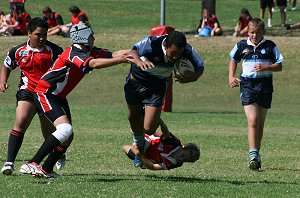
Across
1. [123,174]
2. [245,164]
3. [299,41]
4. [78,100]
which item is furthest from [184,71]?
[299,41]

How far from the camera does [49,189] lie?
962 cm

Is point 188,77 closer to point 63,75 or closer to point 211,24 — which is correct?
point 63,75

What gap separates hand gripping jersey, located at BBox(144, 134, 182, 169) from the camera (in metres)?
10.9

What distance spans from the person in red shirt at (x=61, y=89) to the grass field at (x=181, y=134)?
0.86ft

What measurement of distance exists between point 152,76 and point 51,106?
4.22 feet

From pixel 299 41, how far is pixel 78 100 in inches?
348

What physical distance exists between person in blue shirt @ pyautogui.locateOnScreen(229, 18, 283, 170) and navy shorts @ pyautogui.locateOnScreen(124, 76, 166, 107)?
5.70ft

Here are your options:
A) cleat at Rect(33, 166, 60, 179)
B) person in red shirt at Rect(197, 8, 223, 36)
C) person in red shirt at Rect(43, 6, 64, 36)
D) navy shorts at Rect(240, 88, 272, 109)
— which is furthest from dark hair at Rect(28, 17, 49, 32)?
person in red shirt at Rect(197, 8, 223, 36)

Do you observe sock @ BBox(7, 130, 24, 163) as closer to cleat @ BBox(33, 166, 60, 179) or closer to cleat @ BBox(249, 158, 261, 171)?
cleat @ BBox(33, 166, 60, 179)

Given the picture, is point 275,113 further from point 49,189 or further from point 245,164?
point 49,189

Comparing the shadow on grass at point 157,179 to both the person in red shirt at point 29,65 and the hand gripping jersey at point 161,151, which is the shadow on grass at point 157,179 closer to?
the hand gripping jersey at point 161,151

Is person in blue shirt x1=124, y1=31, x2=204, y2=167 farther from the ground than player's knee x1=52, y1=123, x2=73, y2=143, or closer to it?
farther from the ground

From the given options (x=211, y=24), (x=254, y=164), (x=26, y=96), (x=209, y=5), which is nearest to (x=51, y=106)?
(x=26, y=96)

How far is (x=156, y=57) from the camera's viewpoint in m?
10.5
